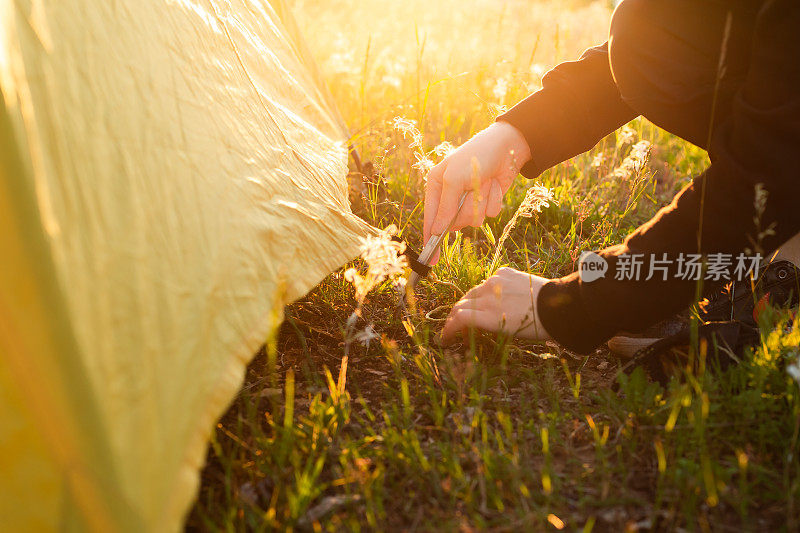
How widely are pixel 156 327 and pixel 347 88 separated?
9.24 ft

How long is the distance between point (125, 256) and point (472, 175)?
3.00ft

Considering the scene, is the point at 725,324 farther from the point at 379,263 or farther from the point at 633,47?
the point at 379,263

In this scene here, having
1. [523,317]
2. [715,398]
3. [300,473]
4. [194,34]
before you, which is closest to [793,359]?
[715,398]

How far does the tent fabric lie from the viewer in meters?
0.86

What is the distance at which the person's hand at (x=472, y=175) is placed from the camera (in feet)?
5.33

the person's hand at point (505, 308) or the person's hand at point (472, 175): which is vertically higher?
the person's hand at point (472, 175)

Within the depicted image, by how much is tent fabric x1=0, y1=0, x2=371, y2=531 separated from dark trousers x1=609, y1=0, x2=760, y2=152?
85cm

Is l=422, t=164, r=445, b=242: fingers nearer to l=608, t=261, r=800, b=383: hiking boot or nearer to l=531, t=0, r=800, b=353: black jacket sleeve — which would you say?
l=531, t=0, r=800, b=353: black jacket sleeve

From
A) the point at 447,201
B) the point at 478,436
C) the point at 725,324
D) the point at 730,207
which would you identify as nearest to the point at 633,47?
the point at 730,207

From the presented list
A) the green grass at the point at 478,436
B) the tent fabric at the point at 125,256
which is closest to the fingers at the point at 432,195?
the green grass at the point at 478,436

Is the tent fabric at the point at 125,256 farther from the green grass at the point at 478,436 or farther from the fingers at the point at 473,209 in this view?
the fingers at the point at 473,209

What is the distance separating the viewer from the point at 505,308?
1458mm

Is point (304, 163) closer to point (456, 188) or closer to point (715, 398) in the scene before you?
point (456, 188)

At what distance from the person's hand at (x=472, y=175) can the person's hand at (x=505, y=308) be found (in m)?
0.22
